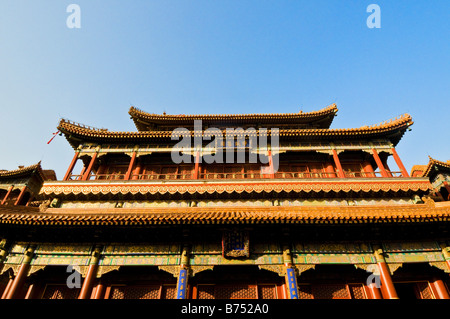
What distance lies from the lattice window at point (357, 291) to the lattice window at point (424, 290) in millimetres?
1812

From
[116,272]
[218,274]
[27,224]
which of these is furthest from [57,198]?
[218,274]

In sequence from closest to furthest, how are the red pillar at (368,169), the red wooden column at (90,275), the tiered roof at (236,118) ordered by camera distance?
the red wooden column at (90,275) → the red pillar at (368,169) → the tiered roof at (236,118)

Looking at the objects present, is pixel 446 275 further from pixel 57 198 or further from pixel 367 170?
pixel 57 198

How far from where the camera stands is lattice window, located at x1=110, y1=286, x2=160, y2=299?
8555 mm

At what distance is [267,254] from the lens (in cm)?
839

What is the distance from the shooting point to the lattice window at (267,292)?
8.48 m

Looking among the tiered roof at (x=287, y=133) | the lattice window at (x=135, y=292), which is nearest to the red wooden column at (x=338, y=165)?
the tiered roof at (x=287, y=133)

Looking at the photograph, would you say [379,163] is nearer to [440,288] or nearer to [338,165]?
[338,165]

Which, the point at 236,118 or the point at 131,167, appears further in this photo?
the point at 236,118

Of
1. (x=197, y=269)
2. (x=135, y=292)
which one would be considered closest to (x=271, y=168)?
(x=197, y=269)

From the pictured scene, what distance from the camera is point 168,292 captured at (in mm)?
8664

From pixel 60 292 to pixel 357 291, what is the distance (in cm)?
984

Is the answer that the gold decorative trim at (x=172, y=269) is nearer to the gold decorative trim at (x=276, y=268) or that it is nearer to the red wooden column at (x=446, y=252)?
the gold decorative trim at (x=276, y=268)
